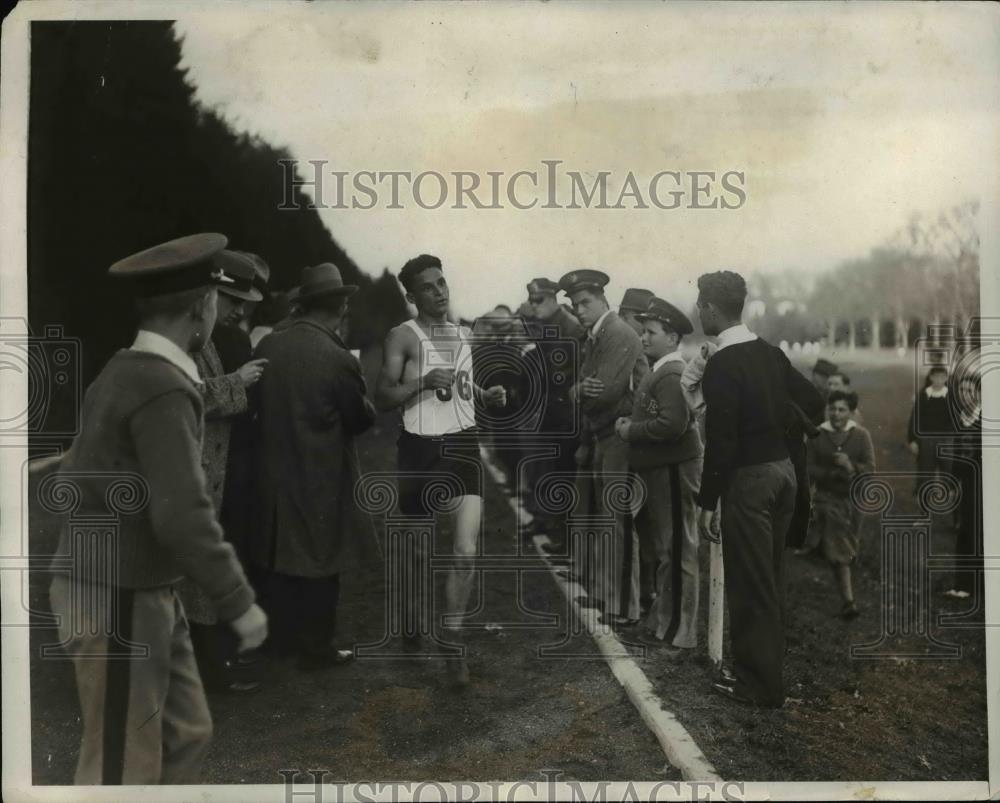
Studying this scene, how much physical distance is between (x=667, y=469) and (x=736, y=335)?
1.98 ft

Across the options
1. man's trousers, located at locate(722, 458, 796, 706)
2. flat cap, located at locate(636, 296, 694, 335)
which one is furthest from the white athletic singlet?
man's trousers, located at locate(722, 458, 796, 706)

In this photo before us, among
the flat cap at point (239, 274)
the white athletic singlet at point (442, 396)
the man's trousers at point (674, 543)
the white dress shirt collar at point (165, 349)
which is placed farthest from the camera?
the man's trousers at point (674, 543)

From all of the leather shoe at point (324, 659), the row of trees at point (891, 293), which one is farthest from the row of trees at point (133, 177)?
the row of trees at point (891, 293)

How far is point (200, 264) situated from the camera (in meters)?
3.57

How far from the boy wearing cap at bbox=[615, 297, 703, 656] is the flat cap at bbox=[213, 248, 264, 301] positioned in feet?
4.97

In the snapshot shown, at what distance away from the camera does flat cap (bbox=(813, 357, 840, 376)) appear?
398 cm

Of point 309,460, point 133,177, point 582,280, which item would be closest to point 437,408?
point 309,460

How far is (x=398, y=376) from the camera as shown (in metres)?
3.92

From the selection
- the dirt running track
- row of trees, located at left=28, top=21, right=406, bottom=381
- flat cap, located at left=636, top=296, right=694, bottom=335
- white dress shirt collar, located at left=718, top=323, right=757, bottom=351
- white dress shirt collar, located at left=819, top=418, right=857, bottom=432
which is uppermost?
row of trees, located at left=28, top=21, right=406, bottom=381

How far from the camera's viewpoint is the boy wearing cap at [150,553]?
10.8ft

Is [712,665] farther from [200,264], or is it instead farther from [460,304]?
[200,264]

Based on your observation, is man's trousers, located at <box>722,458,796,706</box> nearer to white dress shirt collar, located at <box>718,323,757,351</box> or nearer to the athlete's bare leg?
white dress shirt collar, located at <box>718,323,757,351</box>

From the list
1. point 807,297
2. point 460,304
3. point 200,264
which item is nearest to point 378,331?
point 460,304

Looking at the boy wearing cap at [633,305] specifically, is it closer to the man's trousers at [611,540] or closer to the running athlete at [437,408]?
the man's trousers at [611,540]
